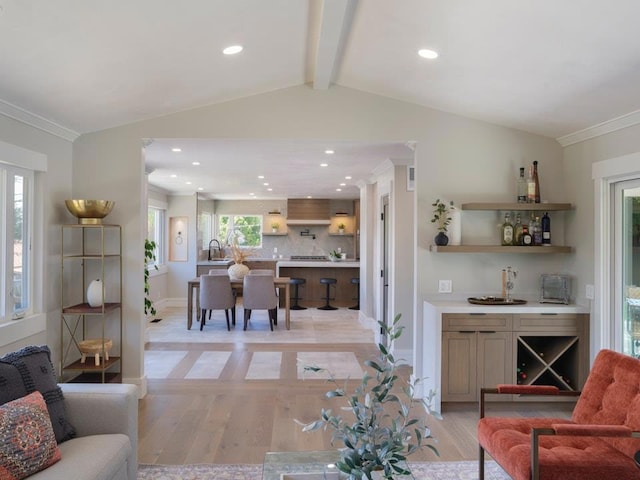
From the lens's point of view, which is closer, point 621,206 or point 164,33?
point 164,33

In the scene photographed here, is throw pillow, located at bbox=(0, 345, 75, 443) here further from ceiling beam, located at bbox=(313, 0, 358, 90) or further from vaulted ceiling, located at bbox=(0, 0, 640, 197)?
ceiling beam, located at bbox=(313, 0, 358, 90)

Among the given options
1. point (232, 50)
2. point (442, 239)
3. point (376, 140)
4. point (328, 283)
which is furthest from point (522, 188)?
point (328, 283)

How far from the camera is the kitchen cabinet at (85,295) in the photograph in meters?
4.00

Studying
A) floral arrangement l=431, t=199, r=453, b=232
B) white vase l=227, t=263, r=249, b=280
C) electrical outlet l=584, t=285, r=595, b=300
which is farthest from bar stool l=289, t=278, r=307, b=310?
electrical outlet l=584, t=285, r=595, b=300

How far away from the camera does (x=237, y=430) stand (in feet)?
11.4

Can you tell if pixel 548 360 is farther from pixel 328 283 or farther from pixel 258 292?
pixel 328 283

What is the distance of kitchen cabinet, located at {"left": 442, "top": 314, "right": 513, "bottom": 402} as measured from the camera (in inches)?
149

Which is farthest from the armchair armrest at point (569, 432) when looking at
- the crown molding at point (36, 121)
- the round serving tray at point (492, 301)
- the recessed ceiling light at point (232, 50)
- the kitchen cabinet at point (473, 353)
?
the crown molding at point (36, 121)

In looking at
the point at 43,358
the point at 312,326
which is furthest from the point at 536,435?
the point at 312,326

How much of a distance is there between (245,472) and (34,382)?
4.38 feet

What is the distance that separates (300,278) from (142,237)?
5611mm

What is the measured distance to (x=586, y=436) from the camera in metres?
2.13

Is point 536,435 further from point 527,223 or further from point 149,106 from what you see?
point 149,106

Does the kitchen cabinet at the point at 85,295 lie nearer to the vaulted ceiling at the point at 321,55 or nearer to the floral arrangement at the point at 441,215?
the vaulted ceiling at the point at 321,55
